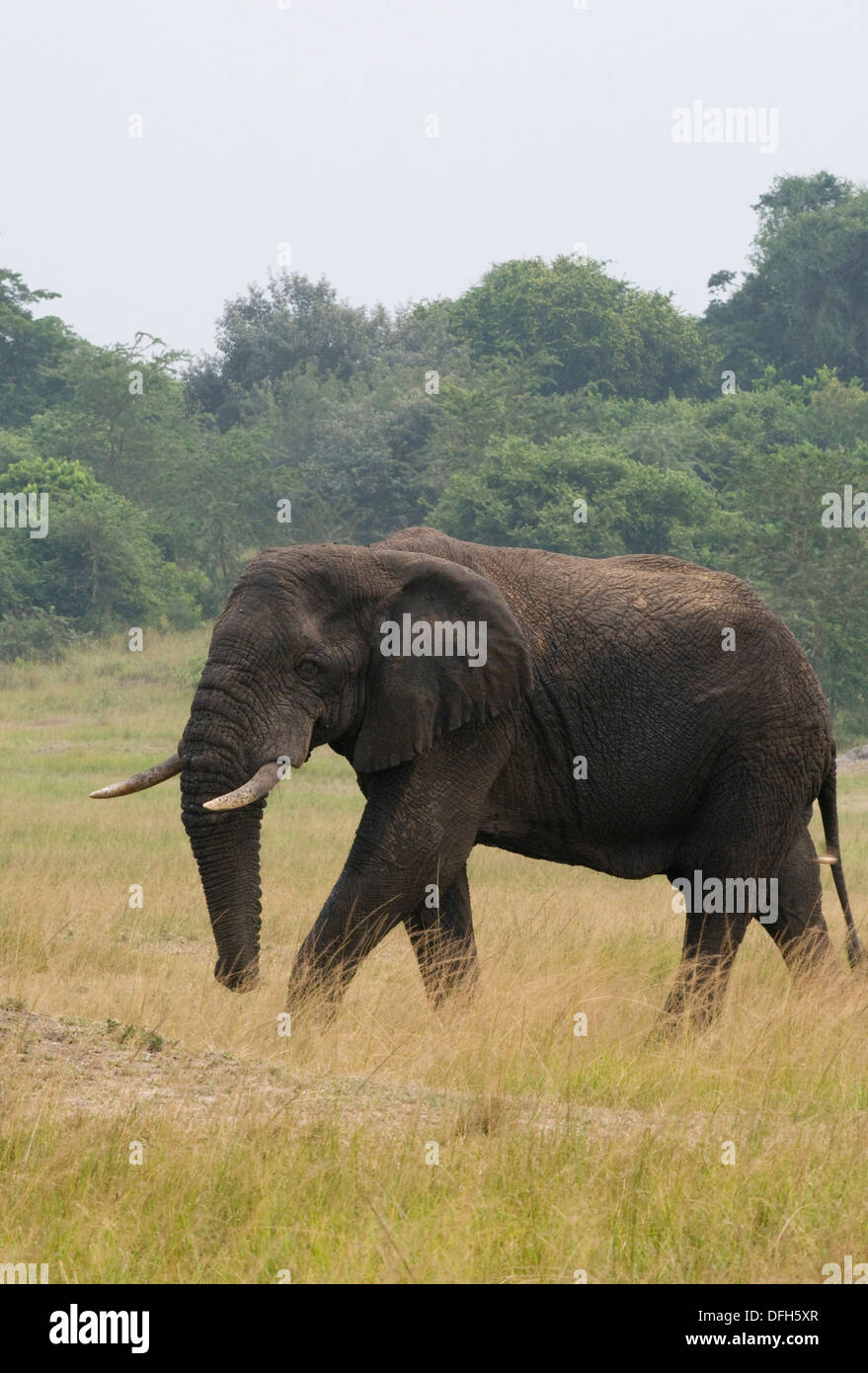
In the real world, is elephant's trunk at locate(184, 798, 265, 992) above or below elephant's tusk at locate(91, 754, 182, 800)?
below

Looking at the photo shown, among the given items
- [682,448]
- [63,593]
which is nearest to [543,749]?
[63,593]

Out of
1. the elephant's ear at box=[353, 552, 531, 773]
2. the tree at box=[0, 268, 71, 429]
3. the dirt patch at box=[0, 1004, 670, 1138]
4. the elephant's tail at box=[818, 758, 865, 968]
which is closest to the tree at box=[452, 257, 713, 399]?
the tree at box=[0, 268, 71, 429]

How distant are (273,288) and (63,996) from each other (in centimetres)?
5650

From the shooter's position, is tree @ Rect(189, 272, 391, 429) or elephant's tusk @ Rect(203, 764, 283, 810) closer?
elephant's tusk @ Rect(203, 764, 283, 810)

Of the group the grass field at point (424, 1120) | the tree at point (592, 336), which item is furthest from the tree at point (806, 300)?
the grass field at point (424, 1120)

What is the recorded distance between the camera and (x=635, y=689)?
27.7 feet

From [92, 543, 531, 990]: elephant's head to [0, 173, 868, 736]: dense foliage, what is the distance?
47.1 feet

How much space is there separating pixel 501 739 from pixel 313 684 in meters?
1.01

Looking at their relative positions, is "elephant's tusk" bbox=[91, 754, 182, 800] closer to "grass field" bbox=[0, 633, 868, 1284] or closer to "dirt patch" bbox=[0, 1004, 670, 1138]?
"grass field" bbox=[0, 633, 868, 1284]

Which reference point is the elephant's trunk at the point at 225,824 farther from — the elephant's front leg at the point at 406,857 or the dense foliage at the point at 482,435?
the dense foliage at the point at 482,435

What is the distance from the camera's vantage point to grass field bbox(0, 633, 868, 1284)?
450 cm

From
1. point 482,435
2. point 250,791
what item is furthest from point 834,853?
point 482,435

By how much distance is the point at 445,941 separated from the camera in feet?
A: 27.6

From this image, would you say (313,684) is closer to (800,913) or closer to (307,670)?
(307,670)
